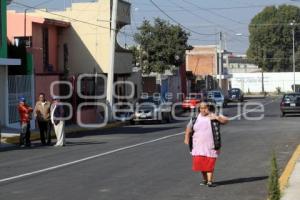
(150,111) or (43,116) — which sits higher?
(43,116)

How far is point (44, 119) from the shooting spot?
76.6 ft

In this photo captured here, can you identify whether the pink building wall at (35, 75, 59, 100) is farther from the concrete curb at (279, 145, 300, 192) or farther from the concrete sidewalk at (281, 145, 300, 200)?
the concrete sidewalk at (281, 145, 300, 200)

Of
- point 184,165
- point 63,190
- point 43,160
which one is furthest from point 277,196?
point 43,160

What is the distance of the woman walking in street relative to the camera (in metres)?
12.2

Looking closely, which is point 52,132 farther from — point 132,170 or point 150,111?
point 132,170

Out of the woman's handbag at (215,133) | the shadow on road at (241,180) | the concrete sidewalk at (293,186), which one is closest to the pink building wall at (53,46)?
the concrete sidewalk at (293,186)

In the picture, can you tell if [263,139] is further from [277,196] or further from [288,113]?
[288,113]

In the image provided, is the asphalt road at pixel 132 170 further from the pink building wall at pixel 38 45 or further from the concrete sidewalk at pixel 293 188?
the pink building wall at pixel 38 45

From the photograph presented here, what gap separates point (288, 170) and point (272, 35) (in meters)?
112

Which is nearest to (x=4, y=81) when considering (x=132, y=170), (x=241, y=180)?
(x=132, y=170)

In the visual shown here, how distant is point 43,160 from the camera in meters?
17.8

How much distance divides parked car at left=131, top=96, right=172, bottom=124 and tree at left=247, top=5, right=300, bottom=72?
280ft

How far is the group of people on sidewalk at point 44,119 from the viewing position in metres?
22.6

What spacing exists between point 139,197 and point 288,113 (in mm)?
34801
